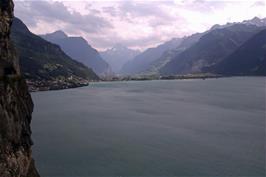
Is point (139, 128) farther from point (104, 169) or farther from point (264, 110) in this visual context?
point (264, 110)

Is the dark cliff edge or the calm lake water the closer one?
the dark cliff edge

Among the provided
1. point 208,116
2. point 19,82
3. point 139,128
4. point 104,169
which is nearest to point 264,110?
point 208,116

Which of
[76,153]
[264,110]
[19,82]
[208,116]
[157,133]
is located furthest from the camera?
[264,110]

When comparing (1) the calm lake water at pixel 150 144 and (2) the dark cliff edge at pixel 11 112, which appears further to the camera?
(1) the calm lake water at pixel 150 144

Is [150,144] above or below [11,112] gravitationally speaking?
below

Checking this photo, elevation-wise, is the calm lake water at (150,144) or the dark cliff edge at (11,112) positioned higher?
the dark cliff edge at (11,112)

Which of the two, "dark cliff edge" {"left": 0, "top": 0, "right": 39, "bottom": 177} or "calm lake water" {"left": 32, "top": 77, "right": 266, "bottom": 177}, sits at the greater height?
"dark cliff edge" {"left": 0, "top": 0, "right": 39, "bottom": 177}

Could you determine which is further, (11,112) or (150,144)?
(150,144)

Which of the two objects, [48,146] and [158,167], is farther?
[48,146]
